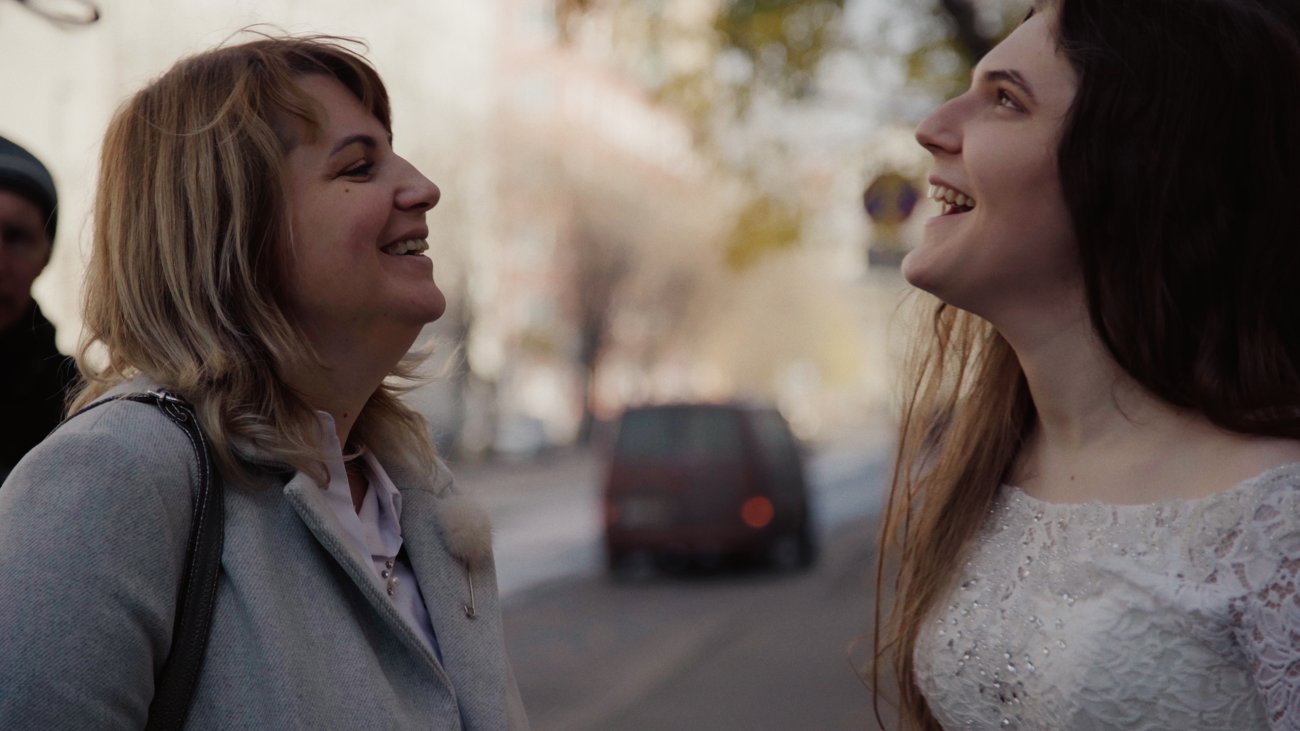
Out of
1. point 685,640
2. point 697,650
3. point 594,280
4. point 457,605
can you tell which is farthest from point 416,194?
point 594,280

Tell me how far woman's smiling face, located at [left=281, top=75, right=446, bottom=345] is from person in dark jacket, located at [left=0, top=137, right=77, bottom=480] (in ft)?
3.43

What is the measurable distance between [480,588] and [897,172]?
9.01 m

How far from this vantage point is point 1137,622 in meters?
2.03

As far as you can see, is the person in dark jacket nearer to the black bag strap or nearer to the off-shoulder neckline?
the black bag strap

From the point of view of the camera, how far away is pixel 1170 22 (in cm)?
220

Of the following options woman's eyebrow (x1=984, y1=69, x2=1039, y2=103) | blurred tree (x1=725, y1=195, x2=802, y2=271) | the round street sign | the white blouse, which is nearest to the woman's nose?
the white blouse

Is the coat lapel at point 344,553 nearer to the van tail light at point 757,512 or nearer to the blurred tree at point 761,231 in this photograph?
the blurred tree at point 761,231

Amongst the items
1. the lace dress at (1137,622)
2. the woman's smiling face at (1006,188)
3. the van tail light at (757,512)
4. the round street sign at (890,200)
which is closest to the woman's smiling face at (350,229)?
the woman's smiling face at (1006,188)

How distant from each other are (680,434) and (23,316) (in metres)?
11.6

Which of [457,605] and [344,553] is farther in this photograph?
[457,605]

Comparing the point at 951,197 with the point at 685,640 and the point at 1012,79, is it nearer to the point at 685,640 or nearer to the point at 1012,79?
the point at 1012,79

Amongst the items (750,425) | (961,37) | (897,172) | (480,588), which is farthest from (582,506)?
(480,588)

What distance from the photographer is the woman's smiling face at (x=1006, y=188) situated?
88.0 inches

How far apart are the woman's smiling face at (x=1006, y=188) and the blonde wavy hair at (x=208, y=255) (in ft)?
3.49
